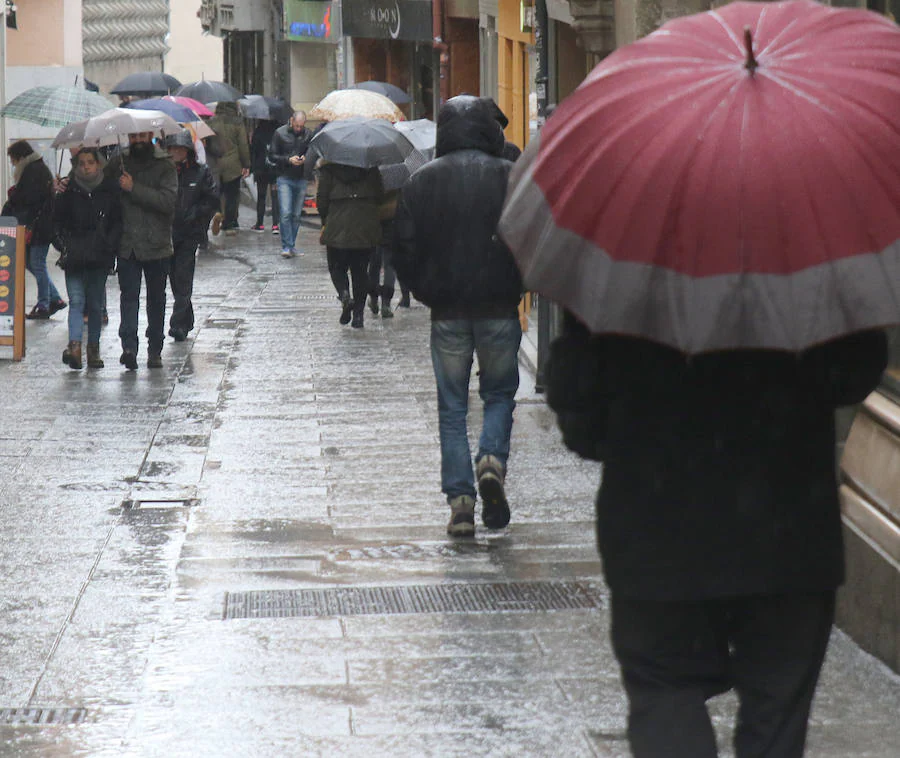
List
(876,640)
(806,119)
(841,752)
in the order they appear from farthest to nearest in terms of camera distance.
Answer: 1. (876,640)
2. (841,752)
3. (806,119)

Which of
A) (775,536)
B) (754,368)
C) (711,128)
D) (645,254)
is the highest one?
(711,128)

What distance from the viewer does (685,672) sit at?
3334 mm

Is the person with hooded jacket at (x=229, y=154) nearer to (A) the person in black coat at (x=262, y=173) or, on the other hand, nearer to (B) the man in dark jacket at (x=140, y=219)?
(A) the person in black coat at (x=262, y=173)

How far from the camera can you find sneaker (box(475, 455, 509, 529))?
24.0 ft

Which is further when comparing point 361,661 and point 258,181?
point 258,181

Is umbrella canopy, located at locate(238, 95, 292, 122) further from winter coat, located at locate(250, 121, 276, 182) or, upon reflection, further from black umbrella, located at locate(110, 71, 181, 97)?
black umbrella, located at locate(110, 71, 181, 97)

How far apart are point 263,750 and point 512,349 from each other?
115 inches

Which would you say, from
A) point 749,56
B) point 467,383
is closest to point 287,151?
point 467,383

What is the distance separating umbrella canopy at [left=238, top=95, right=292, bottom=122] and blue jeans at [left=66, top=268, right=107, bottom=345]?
1528cm

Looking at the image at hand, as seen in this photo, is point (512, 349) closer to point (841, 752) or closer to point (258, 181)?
point (841, 752)

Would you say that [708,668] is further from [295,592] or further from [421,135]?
[421,135]

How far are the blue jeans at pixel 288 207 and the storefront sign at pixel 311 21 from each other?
14400mm

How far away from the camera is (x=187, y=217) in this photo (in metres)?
13.7

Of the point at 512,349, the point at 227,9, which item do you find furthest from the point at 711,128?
the point at 227,9
